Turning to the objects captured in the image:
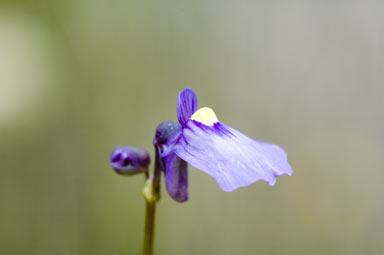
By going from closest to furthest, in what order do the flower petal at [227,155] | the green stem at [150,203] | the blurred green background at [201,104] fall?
1. the flower petal at [227,155]
2. the green stem at [150,203]
3. the blurred green background at [201,104]

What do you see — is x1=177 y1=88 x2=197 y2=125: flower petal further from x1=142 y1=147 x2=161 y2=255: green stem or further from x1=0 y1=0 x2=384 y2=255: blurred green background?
x1=0 y1=0 x2=384 y2=255: blurred green background

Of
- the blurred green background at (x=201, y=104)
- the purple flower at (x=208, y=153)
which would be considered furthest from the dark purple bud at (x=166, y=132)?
the blurred green background at (x=201, y=104)

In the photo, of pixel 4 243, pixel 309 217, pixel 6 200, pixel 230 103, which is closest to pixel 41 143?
pixel 6 200

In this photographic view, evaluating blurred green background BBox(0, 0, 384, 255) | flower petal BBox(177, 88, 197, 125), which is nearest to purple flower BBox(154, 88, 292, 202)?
flower petal BBox(177, 88, 197, 125)

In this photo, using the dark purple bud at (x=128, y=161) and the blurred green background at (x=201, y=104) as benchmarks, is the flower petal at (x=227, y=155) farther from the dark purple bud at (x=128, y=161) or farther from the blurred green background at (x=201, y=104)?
the blurred green background at (x=201, y=104)

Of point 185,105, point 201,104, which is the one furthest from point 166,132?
point 201,104

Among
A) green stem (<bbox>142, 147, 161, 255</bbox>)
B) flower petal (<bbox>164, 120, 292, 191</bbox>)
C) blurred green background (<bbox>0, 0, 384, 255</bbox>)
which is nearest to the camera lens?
flower petal (<bbox>164, 120, 292, 191</bbox>)

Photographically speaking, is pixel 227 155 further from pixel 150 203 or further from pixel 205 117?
pixel 150 203

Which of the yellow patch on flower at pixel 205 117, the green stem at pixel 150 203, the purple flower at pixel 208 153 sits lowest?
the green stem at pixel 150 203
